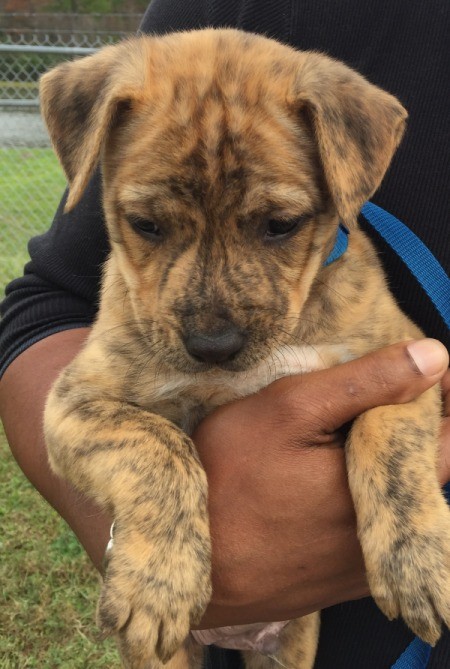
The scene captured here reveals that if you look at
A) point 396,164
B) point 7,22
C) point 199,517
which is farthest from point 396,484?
point 7,22

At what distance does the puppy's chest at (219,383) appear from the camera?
110 inches

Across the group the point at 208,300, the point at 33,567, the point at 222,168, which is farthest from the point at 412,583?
the point at 33,567

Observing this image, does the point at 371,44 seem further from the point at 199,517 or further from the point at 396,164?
the point at 199,517

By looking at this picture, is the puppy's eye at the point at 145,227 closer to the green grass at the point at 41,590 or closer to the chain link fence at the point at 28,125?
the green grass at the point at 41,590

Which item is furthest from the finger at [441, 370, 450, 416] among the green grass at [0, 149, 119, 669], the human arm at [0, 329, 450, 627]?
the green grass at [0, 149, 119, 669]

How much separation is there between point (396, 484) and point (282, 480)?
0.41 metres

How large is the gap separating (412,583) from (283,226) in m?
1.34

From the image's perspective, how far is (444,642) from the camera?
2766 mm

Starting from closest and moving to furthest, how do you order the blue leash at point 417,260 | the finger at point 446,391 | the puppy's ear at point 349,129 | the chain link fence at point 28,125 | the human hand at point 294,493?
the human hand at point 294,493 → the puppy's ear at point 349,129 → the blue leash at point 417,260 → the finger at point 446,391 → the chain link fence at point 28,125

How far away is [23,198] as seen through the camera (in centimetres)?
1284

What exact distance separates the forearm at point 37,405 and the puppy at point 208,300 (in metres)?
0.26

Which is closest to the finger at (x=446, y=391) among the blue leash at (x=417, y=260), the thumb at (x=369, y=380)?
the blue leash at (x=417, y=260)

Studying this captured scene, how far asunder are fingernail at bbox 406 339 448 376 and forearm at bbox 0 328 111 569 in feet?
4.79

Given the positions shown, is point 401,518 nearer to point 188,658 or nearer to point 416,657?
point 416,657
